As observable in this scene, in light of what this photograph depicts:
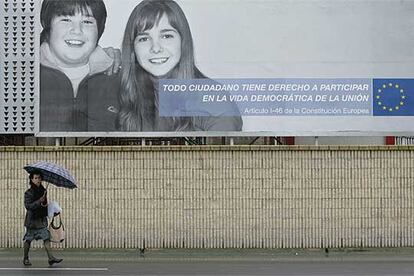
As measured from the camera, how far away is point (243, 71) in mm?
15555

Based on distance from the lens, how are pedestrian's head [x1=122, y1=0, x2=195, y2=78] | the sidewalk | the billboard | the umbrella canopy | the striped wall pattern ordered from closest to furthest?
the umbrella canopy
the sidewalk
the striped wall pattern
the billboard
pedestrian's head [x1=122, y1=0, x2=195, y2=78]

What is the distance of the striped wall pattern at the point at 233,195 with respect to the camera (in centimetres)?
1517

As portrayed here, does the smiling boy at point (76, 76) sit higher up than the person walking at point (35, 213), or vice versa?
the smiling boy at point (76, 76)

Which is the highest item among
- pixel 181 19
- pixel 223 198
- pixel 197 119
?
pixel 181 19

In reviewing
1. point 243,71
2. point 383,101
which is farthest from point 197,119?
point 383,101

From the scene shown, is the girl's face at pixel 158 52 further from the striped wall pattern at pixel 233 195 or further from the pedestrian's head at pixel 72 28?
the striped wall pattern at pixel 233 195

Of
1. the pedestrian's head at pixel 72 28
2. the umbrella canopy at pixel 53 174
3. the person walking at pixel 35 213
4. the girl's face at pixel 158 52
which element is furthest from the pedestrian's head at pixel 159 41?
the person walking at pixel 35 213

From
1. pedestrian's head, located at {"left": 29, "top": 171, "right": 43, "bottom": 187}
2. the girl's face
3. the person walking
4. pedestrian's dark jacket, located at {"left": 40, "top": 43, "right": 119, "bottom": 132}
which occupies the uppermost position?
the girl's face

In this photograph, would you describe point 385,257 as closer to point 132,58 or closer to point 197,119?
point 197,119

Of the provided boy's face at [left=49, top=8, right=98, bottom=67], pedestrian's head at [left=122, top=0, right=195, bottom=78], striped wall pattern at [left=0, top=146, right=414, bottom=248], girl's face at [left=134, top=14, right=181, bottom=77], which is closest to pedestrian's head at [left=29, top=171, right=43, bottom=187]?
striped wall pattern at [left=0, top=146, right=414, bottom=248]

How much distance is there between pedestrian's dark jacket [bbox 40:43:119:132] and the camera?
1556 centimetres

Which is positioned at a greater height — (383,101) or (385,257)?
(383,101)

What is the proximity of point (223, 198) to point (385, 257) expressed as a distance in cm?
325

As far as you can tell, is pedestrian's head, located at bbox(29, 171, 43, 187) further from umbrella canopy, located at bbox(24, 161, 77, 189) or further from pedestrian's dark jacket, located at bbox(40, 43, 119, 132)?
pedestrian's dark jacket, located at bbox(40, 43, 119, 132)
